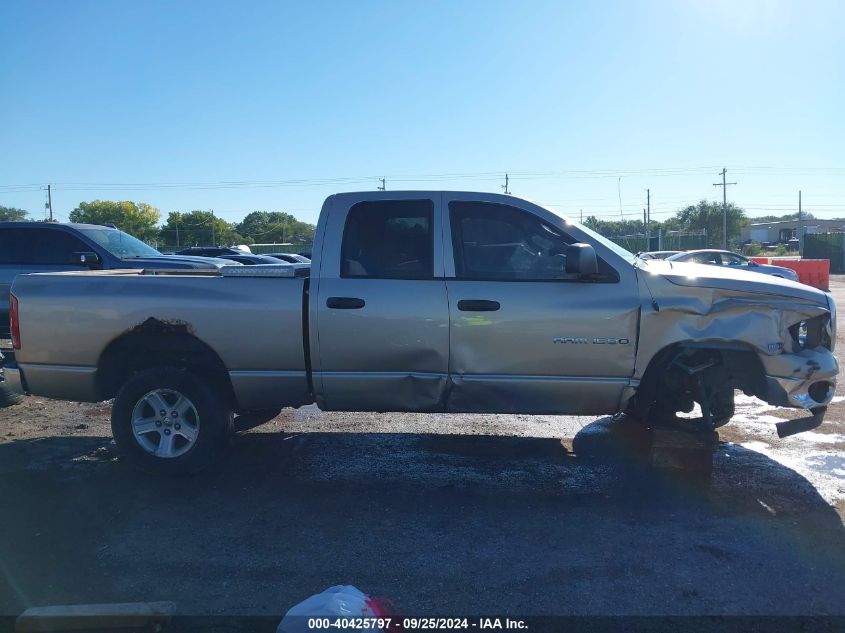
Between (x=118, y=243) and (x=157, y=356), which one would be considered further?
(x=118, y=243)

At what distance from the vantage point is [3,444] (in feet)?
20.7

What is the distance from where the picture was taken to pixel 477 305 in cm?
498

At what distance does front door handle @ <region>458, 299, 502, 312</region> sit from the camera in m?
4.97

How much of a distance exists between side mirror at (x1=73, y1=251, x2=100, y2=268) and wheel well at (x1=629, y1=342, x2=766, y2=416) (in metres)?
7.69

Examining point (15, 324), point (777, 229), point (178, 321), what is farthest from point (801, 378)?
point (777, 229)

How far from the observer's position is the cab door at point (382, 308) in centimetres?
505

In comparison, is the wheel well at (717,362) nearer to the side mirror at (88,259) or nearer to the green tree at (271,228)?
the side mirror at (88,259)

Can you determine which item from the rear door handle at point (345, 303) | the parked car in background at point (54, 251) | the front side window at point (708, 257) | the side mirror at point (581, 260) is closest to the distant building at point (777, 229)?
the front side window at point (708, 257)

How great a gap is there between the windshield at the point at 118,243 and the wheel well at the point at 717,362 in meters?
7.92

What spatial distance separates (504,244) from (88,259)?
A: 6.79 meters

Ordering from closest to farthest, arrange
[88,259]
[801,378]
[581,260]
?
[581,260] → [801,378] → [88,259]

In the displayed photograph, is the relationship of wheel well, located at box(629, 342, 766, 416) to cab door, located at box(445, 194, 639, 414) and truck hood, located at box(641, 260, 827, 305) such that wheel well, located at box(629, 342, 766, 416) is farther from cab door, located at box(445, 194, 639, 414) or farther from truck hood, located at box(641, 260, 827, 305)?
truck hood, located at box(641, 260, 827, 305)

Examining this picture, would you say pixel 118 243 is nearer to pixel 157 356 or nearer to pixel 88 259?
pixel 88 259

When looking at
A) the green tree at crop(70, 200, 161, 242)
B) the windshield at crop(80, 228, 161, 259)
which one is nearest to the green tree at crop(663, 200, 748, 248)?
the green tree at crop(70, 200, 161, 242)
